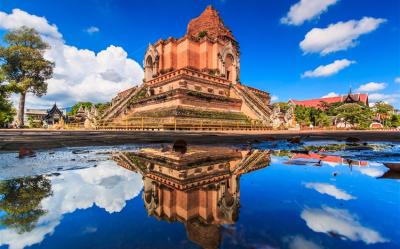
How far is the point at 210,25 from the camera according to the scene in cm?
3064

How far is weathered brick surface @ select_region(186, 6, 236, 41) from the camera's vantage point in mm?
30250

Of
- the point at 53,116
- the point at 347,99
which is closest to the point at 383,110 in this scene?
the point at 347,99

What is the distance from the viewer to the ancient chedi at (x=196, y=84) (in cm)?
2067

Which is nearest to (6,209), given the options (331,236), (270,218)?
(270,218)

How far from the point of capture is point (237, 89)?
1023 inches

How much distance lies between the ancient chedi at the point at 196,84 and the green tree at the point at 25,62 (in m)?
10.5

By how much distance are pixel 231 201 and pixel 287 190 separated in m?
0.52

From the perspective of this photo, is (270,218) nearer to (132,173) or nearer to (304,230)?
(304,230)

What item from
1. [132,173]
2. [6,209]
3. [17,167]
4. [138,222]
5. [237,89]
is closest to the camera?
[138,222]

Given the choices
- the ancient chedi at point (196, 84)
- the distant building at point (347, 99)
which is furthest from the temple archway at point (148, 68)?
the distant building at point (347, 99)

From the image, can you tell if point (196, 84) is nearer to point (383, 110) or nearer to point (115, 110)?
point (115, 110)

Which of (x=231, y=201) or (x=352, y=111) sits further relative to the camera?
(x=352, y=111)

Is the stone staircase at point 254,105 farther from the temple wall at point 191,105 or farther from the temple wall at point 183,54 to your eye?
the temple wall at point 183,54

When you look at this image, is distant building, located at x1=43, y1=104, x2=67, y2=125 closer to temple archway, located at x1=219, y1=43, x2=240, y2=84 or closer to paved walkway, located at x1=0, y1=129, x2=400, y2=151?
temple archway, located at x1=219, y1=43, x2=240, y2=84
